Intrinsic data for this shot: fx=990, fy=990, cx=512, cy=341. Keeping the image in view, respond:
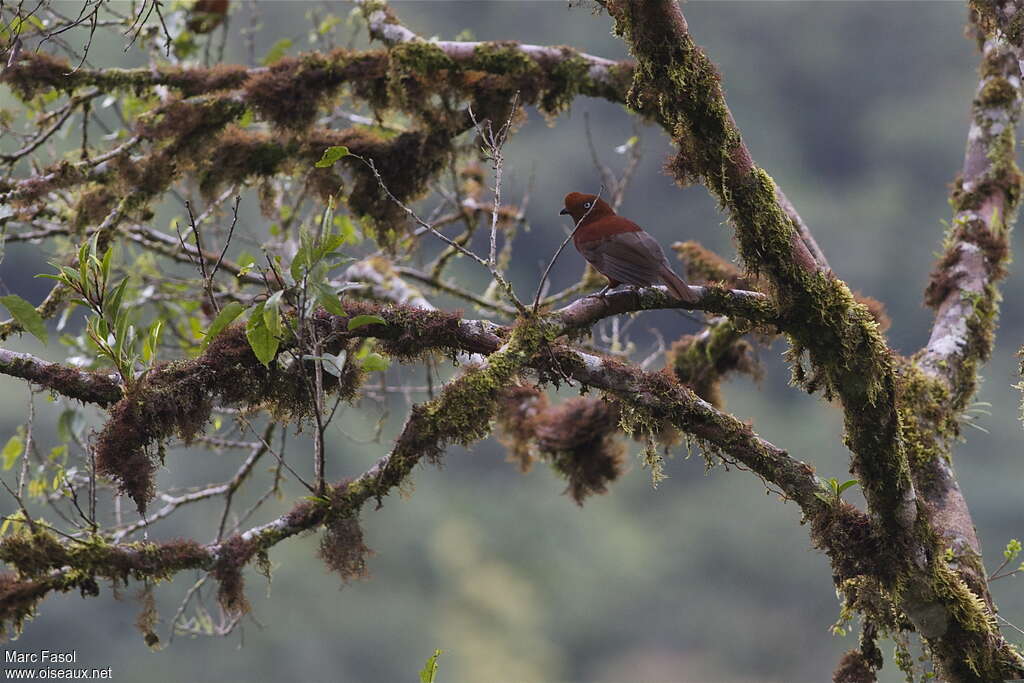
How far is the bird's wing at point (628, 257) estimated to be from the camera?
286cm

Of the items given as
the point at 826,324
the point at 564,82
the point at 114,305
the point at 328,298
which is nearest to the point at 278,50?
the point at 564,82

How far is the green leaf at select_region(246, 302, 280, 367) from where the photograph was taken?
2.18 m

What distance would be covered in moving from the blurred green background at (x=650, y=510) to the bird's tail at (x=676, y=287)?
1248 centimetres

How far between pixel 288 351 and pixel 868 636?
6.21ft

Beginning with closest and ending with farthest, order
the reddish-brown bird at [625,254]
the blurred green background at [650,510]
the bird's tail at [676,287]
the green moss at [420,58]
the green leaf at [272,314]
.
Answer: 1. the green leaf at [272,314]
2. the bird's tail at [676,287]
3. the reddish-brown bird at [625,254]
4. the green moss at [420,58]
5. the blurred green background at [650,510]

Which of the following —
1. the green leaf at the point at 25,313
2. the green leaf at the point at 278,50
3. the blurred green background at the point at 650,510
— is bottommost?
the green leaf at the point at 25,313

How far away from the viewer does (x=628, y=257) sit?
2.93 m

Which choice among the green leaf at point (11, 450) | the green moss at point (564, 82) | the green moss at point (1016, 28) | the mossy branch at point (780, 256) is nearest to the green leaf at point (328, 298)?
the mossy branch at point (780, 256)

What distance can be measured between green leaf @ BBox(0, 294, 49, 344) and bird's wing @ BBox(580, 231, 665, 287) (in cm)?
156

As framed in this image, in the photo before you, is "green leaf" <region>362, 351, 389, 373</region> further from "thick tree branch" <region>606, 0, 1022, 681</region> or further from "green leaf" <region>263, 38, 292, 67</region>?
"green leaf" <region>263, 38, 292, 67</region>

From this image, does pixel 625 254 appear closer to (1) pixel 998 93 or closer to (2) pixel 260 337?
(2) pixel 260 337

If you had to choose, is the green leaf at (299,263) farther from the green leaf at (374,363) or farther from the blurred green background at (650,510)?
the blurred green background at (650,510)

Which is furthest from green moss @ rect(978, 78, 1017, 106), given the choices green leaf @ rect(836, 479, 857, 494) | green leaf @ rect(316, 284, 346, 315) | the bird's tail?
green leaf @ rect(316, 284, 346, 315)

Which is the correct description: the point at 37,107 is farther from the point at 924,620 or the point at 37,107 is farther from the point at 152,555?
the point at 924,620
